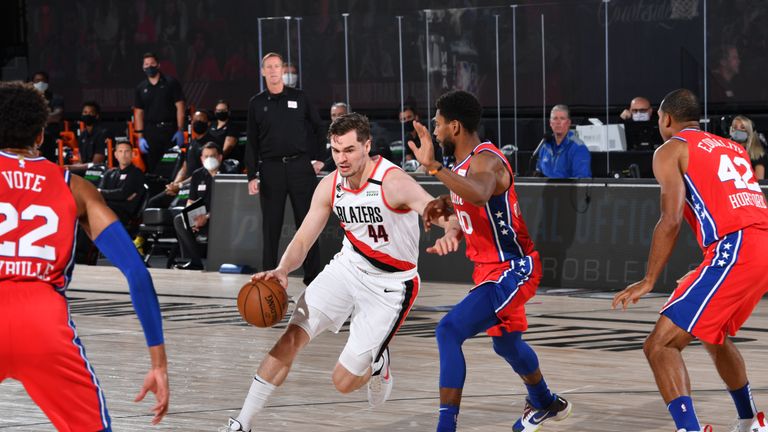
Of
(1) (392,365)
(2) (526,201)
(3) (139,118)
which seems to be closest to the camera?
(1) (392,365)

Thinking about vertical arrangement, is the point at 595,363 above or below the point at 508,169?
below

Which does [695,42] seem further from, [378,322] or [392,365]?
[378,322]

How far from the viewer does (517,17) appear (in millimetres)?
16203

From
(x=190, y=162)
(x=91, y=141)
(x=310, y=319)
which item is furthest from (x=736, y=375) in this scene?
Answer: (x=91, y=141)

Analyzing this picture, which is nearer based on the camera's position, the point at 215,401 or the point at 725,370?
the point at 725,370

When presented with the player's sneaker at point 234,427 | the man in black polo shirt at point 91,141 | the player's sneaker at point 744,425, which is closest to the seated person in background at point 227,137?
the man in black polo shirt at point 91,141

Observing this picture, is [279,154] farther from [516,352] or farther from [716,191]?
[716,191]

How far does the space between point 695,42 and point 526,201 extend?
3828mm

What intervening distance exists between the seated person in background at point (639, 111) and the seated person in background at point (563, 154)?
1667mm

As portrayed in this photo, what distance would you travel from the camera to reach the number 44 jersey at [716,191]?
19.6 ft

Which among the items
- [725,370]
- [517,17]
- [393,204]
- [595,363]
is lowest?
[595,363]

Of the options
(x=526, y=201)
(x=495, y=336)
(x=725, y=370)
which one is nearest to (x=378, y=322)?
(x=495, y=336)

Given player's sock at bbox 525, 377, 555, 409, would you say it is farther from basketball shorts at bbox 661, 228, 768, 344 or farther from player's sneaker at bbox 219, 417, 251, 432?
player's sneaker at bbox 219, 417, 251, 432

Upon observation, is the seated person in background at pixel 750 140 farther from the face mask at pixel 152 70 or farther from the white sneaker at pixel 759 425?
the face mask at pixel 152 70
